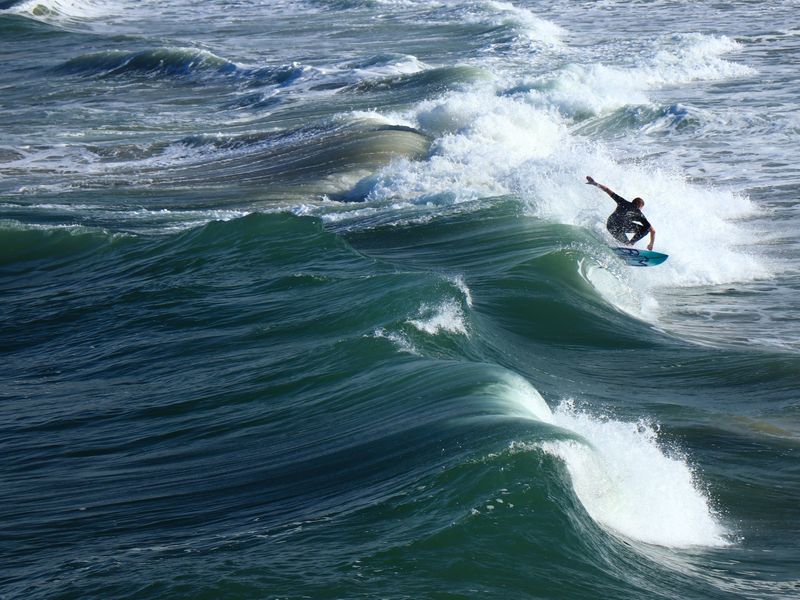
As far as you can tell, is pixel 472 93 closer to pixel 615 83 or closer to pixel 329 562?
pixel 615 83

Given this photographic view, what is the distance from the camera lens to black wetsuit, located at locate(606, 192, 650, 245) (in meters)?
16.2

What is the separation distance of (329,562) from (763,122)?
22.3 m

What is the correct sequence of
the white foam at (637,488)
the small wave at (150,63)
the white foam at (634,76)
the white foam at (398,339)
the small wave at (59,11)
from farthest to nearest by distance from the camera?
A: the small wave at (59,11)
the small wave at (150,63)
the white foam at (634,76)
the white foam at (398,339)
the white foam at (637,488)

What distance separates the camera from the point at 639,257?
16.4 metres

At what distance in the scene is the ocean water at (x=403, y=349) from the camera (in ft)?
25.2

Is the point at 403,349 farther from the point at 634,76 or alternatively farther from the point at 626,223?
the point at 634,76

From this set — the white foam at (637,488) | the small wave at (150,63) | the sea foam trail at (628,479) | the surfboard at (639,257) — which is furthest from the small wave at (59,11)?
the white foam at (637,488)

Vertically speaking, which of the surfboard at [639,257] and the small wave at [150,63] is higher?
the small wave at [150,63]

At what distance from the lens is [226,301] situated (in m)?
14.1

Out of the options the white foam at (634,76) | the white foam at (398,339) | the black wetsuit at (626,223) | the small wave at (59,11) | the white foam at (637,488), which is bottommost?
the white foam at (637,488)

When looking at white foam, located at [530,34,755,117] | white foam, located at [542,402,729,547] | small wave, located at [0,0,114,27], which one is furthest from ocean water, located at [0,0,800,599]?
small wave, located at [0,0,114,27]

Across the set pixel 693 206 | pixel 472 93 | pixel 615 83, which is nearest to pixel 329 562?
pixel 693 206

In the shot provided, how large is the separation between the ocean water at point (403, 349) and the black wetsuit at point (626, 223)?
1.76ft

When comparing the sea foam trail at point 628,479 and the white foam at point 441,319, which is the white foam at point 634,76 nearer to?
the white foam at point 441,319
